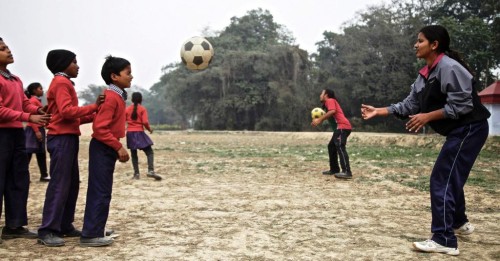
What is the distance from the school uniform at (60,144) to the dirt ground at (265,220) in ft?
0.96

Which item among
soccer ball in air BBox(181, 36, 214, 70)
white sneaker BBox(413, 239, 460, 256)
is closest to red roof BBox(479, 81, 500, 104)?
soccer ball in air BBox(181, 36, 214, 70)

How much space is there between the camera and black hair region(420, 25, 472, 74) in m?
3.70

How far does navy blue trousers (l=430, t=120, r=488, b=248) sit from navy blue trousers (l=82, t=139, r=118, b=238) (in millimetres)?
2949

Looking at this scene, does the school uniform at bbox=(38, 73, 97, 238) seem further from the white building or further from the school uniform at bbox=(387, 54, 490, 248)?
the white building

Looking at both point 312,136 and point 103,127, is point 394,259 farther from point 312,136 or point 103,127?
point 312,136

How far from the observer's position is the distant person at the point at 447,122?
3.52 metres

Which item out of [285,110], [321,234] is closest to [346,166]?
[321,234]

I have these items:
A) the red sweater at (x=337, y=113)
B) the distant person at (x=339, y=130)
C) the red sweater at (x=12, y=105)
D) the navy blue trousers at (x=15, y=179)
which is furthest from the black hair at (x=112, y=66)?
the red sweater at (x=337, y=113)

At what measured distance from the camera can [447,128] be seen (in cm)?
368

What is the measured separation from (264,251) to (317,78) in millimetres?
37322

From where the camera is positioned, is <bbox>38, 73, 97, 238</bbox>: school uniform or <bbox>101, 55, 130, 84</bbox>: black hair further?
<bbox>101, 55, 130, 84</bbox>: black hair

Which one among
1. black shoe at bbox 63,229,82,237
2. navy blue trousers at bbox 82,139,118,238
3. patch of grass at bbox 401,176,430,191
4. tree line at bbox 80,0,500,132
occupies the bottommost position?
black shoe at bbox 63,229,82,237

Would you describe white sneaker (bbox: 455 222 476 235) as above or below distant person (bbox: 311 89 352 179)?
below

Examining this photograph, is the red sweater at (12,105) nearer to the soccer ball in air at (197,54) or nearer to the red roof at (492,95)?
the soccer ball in air at (197,54)
